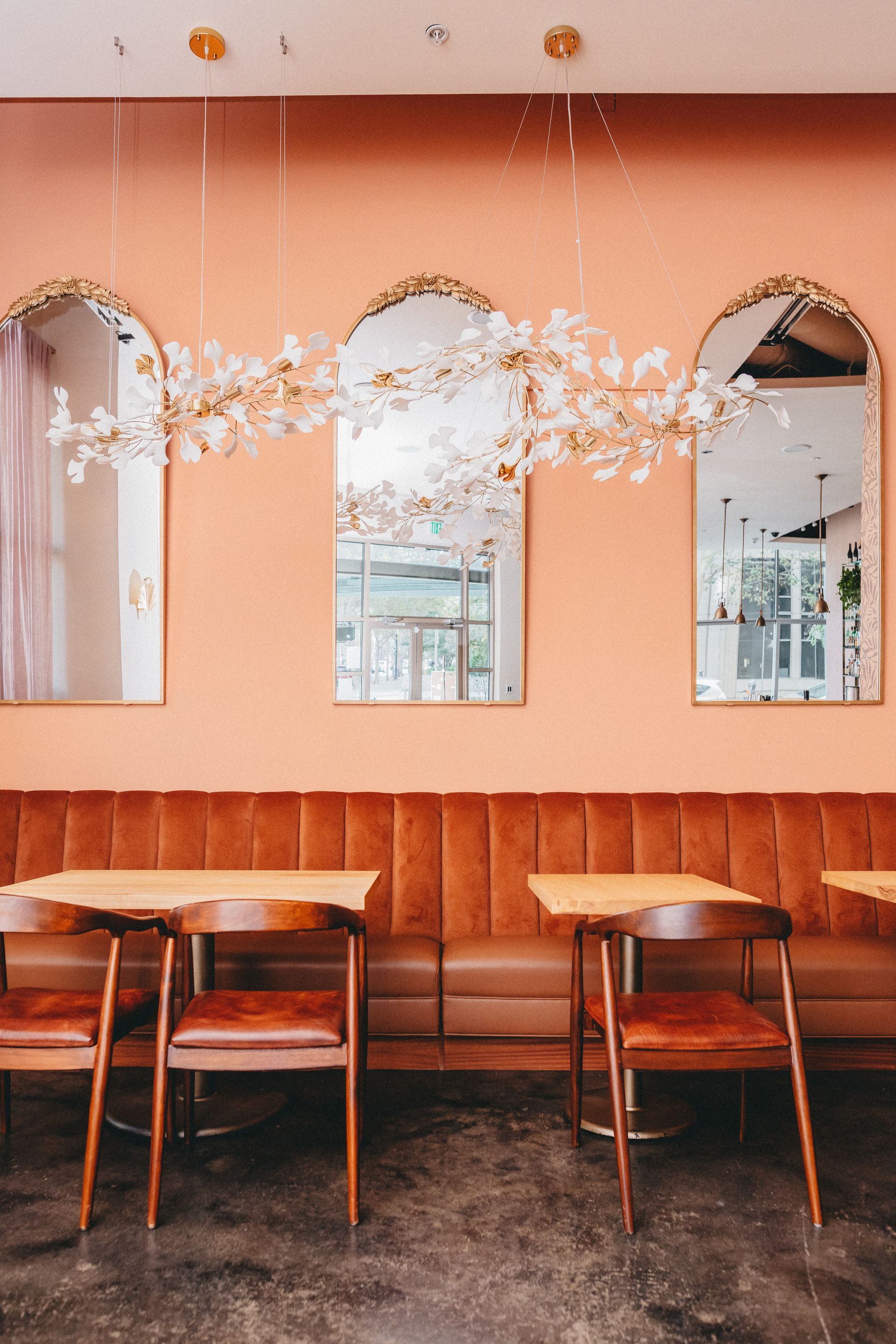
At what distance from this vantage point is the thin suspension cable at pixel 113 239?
3717 mm

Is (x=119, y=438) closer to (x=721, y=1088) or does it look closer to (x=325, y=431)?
(x=325, y=431)

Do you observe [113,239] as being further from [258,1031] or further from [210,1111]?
[210,1111]

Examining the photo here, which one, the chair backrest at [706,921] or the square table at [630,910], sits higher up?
the chair backrest at [706,921]

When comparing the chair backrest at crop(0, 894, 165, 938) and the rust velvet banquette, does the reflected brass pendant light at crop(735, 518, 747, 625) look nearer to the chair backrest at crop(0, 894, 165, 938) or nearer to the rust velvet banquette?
the rust velvet banquette

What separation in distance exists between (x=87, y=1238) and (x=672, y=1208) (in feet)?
4.55

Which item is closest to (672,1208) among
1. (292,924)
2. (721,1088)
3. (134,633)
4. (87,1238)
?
(721,1088)

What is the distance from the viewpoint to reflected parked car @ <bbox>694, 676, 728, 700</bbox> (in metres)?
3.65

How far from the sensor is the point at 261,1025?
205 centimetres

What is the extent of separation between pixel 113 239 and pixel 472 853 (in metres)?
3.18

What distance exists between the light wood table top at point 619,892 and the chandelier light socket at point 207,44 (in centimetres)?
316

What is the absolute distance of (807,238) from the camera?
12.3 ft

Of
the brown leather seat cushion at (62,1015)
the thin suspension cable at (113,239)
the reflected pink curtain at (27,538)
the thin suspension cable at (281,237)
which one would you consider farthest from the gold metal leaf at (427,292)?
the brown leather seat cushion at (62,1015)

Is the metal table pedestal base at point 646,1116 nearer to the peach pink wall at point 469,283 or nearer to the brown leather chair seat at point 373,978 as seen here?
the brown leather chair seat at point 373,978

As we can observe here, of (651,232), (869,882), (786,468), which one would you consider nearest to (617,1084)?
(869,882)
